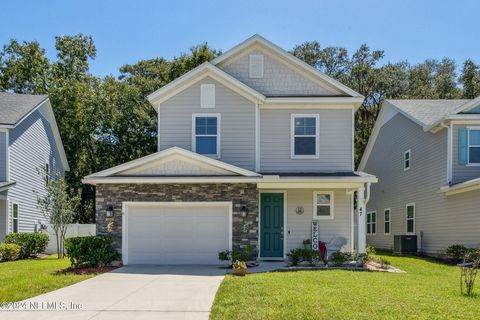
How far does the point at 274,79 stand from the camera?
1800 cm

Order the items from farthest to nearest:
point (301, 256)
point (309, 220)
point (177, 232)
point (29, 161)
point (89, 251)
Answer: point (29, 161)
point (309, 220)
point (177, 232)
point (301, 256)
point (89, 251)

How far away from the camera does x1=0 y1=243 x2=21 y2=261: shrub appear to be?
18.0m

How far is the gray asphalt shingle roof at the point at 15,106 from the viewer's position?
20172mm

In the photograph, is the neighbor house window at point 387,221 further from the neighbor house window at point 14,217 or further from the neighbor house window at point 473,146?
the neighbor house window at point 14,217

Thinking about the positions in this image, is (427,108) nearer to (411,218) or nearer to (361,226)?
(411,218)

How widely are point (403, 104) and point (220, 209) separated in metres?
11.6

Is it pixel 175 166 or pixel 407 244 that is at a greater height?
pixel 175 166

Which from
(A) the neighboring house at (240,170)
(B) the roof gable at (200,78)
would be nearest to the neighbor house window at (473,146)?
(A) the neighboring house at (240,170)

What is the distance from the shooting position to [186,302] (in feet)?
29.7

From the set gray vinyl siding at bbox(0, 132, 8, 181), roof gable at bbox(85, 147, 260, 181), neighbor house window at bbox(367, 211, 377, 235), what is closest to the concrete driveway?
roof gable at bbox(85, 147, 260, 181)

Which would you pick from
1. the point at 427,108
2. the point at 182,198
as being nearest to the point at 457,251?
the point at 427,108

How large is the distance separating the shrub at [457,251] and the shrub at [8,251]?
50.3 feet

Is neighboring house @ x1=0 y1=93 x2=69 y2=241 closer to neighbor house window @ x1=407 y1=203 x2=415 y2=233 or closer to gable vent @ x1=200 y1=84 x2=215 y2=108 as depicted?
gable vent @ x1=200 y1=84 x2=215 y2=108

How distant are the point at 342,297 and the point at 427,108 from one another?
15.1 metres
